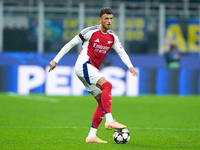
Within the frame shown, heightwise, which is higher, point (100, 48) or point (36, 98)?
point (100, 48)

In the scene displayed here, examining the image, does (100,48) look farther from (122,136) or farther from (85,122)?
(85,122)

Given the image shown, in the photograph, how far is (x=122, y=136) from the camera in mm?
7402

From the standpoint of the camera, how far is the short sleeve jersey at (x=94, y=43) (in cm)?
764

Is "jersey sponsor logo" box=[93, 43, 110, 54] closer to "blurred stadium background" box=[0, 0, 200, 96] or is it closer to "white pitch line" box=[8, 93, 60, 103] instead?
"white pitch line" box=[8, 93, 60, 103]

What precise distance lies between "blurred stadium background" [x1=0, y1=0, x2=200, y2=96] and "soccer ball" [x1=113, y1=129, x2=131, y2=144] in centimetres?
1117

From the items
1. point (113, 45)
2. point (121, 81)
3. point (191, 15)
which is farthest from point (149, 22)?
point (113, 45)

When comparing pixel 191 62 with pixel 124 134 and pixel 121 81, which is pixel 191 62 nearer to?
pixel 121 81

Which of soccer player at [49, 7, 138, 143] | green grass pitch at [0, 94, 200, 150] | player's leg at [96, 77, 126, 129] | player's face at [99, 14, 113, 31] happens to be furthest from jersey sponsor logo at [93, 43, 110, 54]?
green grass pitch at [0, 94, 200, 150]

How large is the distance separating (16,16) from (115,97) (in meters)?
5.61

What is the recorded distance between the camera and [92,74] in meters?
7.53

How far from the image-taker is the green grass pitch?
745 centimetres

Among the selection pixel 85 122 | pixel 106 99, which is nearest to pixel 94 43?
pixel 106 99

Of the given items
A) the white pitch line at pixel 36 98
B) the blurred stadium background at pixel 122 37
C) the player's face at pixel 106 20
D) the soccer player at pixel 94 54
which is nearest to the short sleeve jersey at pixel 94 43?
the soccer player at pixel 94 54

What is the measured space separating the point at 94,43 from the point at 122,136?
4.70 ft
